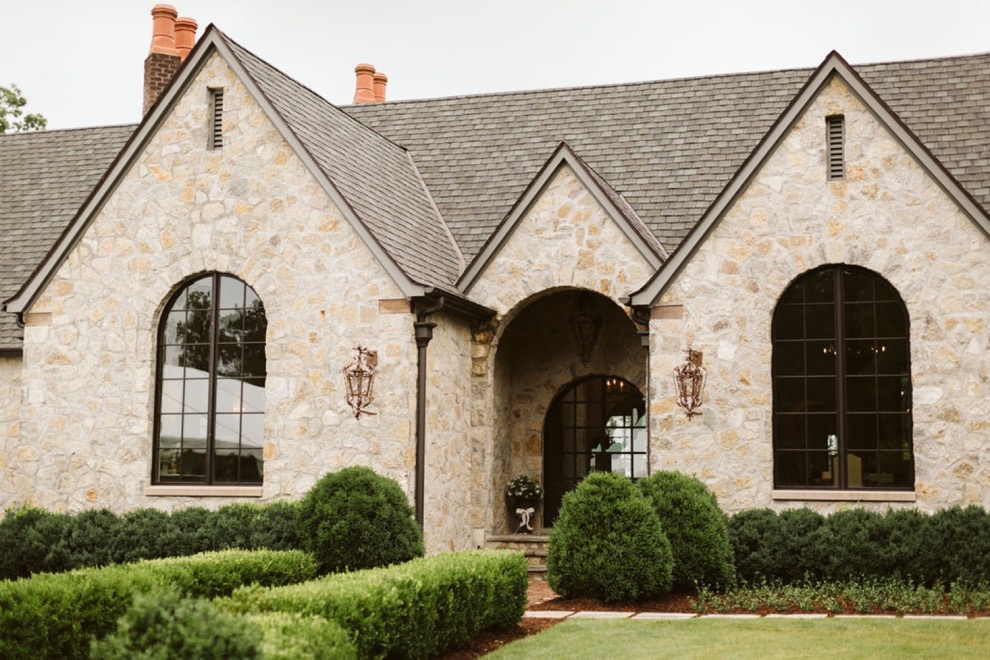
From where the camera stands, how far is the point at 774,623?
11.2 meters

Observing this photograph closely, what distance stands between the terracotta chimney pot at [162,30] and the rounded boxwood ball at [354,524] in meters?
13.1

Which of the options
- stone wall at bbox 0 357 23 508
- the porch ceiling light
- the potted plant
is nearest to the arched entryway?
the porch ceiling light

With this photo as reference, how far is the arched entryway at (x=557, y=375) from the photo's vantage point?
18.4 metres

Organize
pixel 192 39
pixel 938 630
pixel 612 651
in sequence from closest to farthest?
pixel 612 651 < pixel 938 630 < pixel 192 39

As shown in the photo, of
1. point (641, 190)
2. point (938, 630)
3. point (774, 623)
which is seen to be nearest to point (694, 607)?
point (774, 623)

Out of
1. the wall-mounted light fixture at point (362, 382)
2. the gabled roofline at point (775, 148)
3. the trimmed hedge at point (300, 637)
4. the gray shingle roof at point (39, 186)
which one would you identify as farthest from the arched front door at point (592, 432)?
the trimmed hedge at point (300, 637)

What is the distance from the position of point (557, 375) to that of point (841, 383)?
16.6ft

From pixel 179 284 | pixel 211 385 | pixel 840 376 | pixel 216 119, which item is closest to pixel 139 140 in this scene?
pixel 216 119

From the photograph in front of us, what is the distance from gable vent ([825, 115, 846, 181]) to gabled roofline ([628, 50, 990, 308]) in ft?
1.30

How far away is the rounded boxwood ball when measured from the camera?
12258mm

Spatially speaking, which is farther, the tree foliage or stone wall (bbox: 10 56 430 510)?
the tree foliage

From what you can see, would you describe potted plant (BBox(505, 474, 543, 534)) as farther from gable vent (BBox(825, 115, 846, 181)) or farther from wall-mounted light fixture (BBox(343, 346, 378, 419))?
gable vent (BBox(825, 115, 846, 181))

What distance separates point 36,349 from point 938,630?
42.0ft

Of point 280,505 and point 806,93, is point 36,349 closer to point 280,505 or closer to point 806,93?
point 280,505
